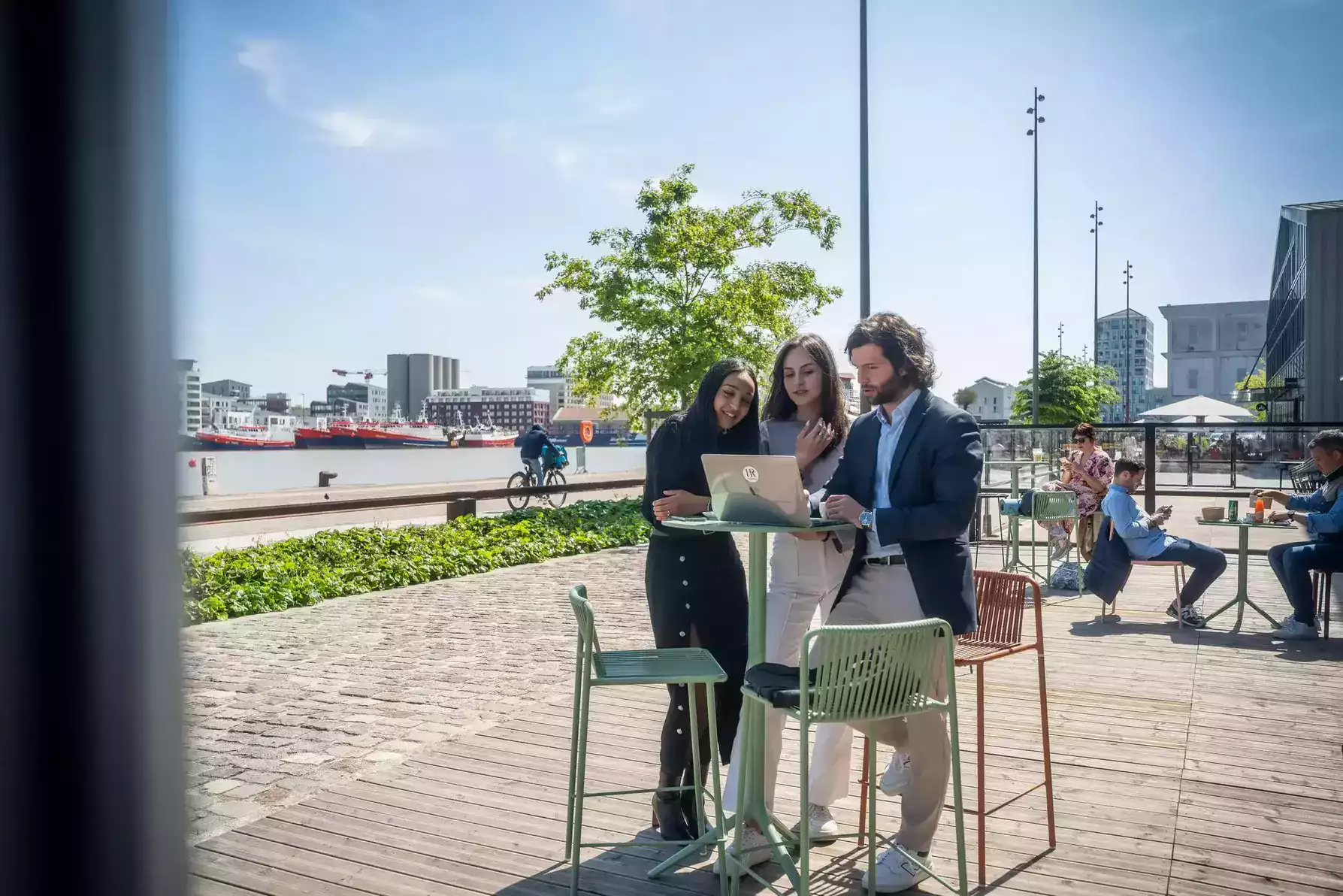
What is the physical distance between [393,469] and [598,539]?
42332mm

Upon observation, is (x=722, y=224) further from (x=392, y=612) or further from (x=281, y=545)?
(x=392, y=612)

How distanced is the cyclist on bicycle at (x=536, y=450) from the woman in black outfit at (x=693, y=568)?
19372mm

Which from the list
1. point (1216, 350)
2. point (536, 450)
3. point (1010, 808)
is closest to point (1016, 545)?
point (1010, 808)

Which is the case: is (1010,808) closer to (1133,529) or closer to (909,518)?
(909,518)

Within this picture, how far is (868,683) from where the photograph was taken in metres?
2.92

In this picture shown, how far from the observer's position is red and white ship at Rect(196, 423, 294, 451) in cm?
10450

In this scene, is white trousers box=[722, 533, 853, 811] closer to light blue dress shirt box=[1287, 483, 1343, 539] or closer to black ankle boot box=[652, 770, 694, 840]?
black ankle boot box=[652, 770, 694, 840]

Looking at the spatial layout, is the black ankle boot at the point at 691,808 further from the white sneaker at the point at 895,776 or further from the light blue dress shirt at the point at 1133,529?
the light blue dress shirt at the point at 1133,529

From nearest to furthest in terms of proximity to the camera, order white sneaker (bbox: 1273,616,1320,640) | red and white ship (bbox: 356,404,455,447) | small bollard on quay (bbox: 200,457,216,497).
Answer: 1. white sneaker (bbox: 1273,616,1320,640)
2. small bollard on quay (bbox: 200,457,216,497)
3. red and white ship (bbox: 356,404,455,447)

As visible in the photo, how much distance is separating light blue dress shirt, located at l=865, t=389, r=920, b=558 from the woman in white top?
208mm

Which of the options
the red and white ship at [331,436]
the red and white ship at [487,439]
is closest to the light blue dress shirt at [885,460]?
the red and white ship at [331,436]

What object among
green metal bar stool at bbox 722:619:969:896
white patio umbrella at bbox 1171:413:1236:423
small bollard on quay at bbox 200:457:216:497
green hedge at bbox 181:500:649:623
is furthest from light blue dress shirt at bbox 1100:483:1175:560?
small bollard on quay at bbox 200:457:216:497

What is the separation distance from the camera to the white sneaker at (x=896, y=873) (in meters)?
3.37

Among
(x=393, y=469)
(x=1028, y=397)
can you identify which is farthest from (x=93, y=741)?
(x=1028, y=397)
